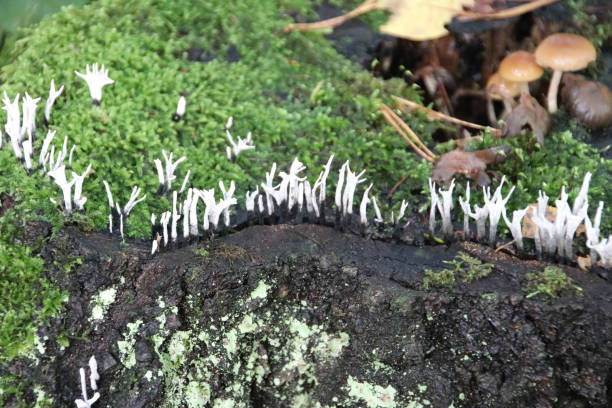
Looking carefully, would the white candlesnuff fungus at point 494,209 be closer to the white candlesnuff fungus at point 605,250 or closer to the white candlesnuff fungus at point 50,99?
the white candlesnuff fungus at point 605,250

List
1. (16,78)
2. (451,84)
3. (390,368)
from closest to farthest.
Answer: (390,368)
(16,78)
(451,84)

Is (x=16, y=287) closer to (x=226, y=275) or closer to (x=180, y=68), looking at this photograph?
(x=226, y=275)

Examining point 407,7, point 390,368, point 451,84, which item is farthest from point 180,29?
point 390,368

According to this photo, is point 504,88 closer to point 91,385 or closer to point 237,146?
point 237,146

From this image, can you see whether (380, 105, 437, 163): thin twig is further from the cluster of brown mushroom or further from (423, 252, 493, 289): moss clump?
(423, 252, 493, 289): moss clump

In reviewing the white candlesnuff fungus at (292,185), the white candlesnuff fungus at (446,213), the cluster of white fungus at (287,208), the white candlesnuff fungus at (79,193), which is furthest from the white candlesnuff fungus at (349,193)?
the white candlesnuff fungus at (79,193)
